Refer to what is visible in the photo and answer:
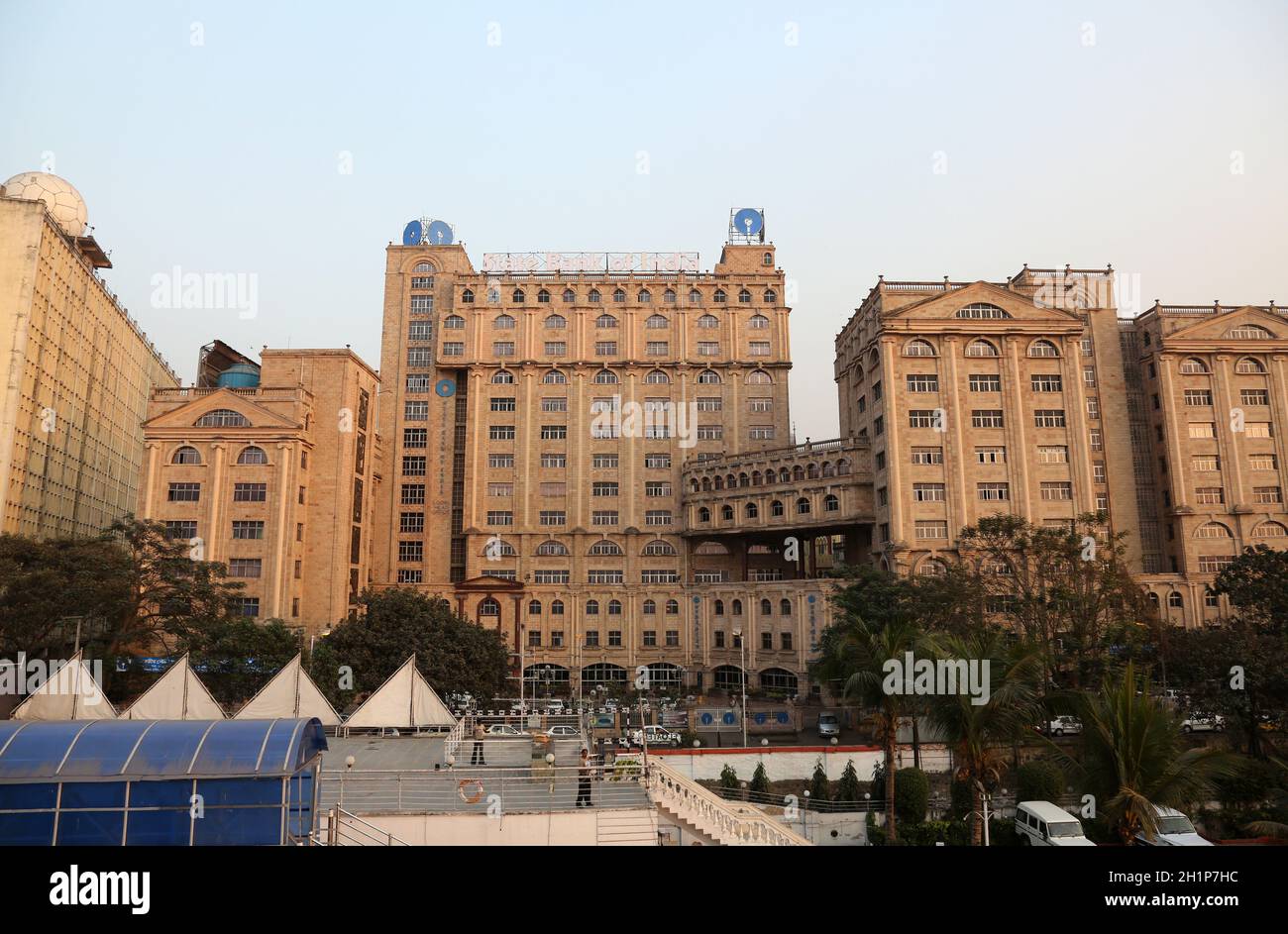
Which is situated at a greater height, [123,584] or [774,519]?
[774,519]

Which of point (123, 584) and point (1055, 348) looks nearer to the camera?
point (123, 584)

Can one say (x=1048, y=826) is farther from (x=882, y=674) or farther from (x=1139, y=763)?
(x=1139, y=763)

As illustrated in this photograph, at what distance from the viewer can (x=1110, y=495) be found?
6719 cm

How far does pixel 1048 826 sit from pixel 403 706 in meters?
22.1

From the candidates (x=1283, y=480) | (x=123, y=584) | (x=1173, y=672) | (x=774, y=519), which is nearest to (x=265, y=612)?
(x=123, y=584)

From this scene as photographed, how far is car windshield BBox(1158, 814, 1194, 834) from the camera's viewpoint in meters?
24.8

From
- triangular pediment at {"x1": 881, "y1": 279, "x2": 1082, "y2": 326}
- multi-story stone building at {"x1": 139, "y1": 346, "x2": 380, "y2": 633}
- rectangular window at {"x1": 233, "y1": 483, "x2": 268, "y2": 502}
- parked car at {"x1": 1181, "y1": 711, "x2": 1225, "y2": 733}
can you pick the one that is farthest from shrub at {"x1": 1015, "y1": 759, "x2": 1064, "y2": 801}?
rectangular window at {"x1": 233, "y1": 483, "x2": 268, "y2": 502}

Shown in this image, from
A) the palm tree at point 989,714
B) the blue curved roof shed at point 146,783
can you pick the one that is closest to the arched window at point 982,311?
the palm tree at point 989,714

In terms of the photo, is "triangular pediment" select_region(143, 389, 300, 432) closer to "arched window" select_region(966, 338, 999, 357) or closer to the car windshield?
"arched window" select_region(966, 338, 999, 357)

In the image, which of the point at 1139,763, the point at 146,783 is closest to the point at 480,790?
the point at 146,783
